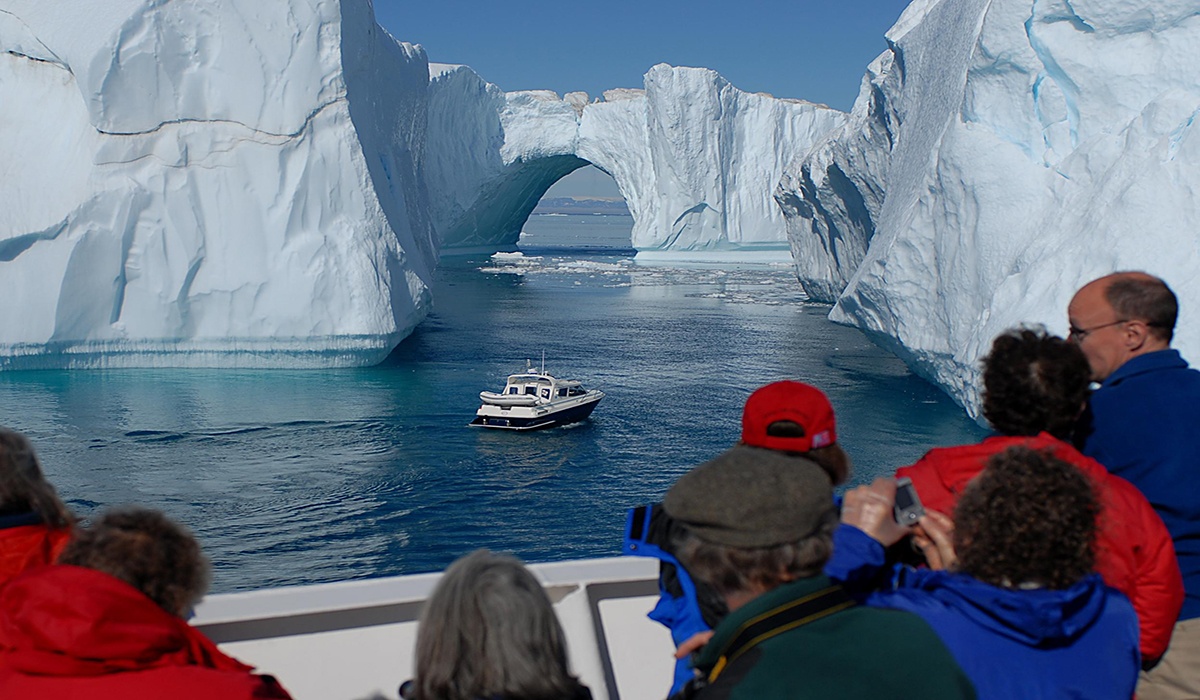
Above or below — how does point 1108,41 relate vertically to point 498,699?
above

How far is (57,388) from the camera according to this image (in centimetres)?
1196

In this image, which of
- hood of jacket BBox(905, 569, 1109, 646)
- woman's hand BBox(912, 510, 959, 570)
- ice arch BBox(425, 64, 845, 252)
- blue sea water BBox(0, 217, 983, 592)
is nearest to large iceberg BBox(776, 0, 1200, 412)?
blue sea water BBox(0, 217, 983, 592)

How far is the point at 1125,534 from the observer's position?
125 cm

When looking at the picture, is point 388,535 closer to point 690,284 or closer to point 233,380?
point 233,380

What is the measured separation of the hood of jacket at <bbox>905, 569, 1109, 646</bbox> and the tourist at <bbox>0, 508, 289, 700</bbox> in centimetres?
81

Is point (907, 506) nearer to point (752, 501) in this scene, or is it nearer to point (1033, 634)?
point (1033, 634)

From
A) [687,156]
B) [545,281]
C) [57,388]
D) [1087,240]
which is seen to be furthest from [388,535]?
[687,156]

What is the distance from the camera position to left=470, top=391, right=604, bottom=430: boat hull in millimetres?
10766

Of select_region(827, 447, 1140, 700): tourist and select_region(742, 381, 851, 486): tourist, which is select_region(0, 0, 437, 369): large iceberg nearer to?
select_region(742, 381, 851, 486): tourist

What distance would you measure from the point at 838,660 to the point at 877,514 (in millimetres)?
376

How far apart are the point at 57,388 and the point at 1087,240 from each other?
10988 millimetres

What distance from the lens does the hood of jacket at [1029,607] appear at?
43.6 inches

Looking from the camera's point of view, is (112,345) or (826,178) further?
(826,178)

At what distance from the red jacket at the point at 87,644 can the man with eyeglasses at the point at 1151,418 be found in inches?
49.1
